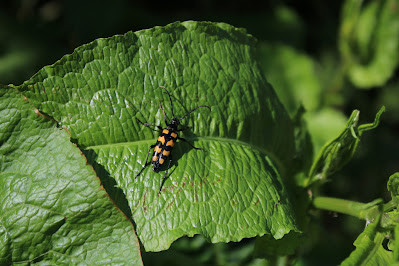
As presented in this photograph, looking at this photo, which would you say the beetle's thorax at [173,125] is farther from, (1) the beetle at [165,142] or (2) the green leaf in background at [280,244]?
(2) the green leaf in background at [280,244]

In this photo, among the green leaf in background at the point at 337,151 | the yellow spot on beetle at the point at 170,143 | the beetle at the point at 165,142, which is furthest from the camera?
the green leaf in background at the point at 337,151

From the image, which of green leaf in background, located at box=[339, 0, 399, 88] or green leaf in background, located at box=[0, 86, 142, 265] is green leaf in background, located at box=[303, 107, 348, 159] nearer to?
green leaf in background, located at box=[339, 0, 399, 88]

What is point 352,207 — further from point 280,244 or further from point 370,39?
point 370,39

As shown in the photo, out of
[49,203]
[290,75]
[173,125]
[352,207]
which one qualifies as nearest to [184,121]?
[173,125]

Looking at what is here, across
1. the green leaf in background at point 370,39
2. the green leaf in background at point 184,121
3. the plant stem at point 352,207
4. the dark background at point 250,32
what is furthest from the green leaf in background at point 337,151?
the green leaf in background at point 370,39

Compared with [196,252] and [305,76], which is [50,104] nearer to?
[196,252]

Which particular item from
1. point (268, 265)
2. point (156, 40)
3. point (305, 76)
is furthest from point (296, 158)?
point (305, 76)
